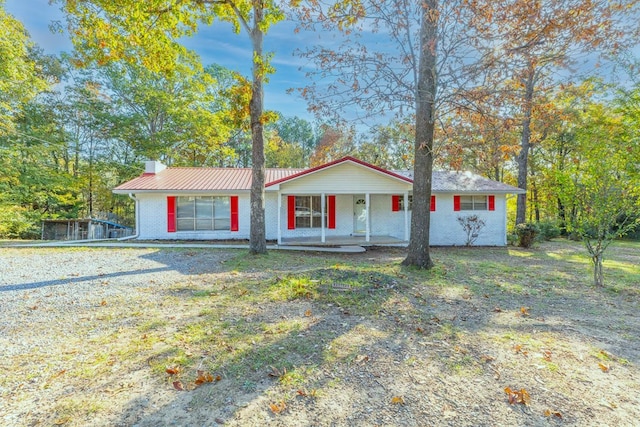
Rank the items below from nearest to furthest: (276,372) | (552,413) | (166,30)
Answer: (552,413) → (276,372) → (166,30)

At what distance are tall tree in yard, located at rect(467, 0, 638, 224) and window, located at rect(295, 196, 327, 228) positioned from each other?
8.64 m

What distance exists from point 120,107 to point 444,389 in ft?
84.0

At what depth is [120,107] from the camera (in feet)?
71.2

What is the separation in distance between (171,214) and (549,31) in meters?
13.7

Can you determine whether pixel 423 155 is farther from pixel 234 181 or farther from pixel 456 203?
pixel 234 181

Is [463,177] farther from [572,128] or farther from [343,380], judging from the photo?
[343,380]

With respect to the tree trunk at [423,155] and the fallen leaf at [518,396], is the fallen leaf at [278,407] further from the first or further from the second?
the tree trunk at [423,155]

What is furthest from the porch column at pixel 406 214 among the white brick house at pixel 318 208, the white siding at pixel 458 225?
the white siding at pixel 458 225

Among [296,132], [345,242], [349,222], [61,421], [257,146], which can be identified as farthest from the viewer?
[296,132]

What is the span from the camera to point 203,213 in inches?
546

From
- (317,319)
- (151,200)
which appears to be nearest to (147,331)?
(317,319)

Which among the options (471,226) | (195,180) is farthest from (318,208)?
(471,226)

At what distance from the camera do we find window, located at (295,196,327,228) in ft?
46.1

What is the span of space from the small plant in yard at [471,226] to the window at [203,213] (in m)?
10.3
